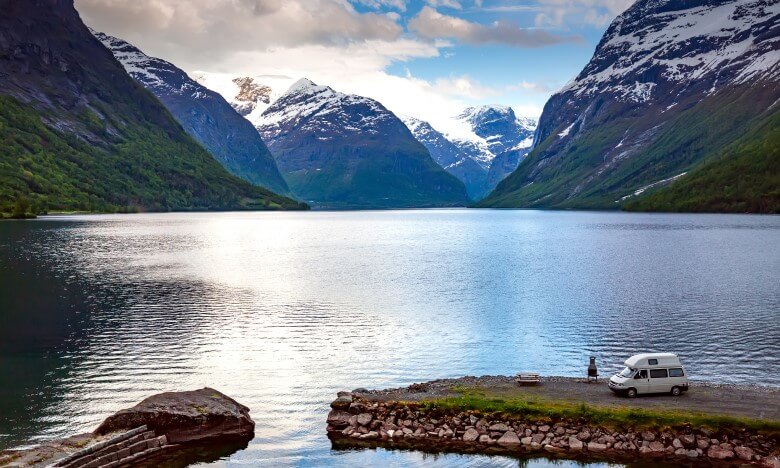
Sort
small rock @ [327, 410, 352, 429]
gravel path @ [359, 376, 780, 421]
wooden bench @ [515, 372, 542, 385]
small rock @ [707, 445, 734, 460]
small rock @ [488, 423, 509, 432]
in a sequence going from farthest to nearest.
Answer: wooden bench @ [515, 372, 542, 385] → small rock @ [327, 410, 352, 429] → gravel path @ [359, 376, 780, 421] → small rock @ [488, 423, 509, 432] → small rock @ [707, 445, 734, 460]

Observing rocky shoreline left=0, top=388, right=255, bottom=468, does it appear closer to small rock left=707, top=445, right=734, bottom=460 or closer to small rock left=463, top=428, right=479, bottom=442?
small rock left=463, top=428, right=479, bottom=442

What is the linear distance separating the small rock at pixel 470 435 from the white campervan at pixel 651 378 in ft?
42.7

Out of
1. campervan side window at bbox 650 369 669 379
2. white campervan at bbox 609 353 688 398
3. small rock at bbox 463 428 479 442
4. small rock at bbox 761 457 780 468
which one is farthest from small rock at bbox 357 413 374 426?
small rock at bbox 761 457 780 468

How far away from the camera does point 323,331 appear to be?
90.9 meters

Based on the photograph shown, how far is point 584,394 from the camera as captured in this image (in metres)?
56.6

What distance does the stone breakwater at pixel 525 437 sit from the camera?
156ft

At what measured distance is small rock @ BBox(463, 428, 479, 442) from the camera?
1998 inches

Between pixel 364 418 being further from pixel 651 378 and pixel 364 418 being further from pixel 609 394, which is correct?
pixel 651 378

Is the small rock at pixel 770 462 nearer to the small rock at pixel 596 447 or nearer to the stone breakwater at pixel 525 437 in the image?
the stone breakwater at pixel 525 437

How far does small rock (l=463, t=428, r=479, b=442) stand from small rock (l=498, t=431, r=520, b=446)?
180 cm

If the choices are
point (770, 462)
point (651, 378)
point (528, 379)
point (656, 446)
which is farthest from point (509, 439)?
point (770, 462)

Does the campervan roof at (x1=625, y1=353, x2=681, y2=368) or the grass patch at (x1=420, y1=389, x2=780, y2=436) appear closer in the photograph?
the grass patch at (x1=420, y1=389, x2=780, y2=436)

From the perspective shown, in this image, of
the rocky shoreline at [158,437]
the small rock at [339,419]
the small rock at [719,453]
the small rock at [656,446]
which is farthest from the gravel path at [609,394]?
the rocky shoreline at [158,437]

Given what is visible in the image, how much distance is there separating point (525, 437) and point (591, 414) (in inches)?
209
